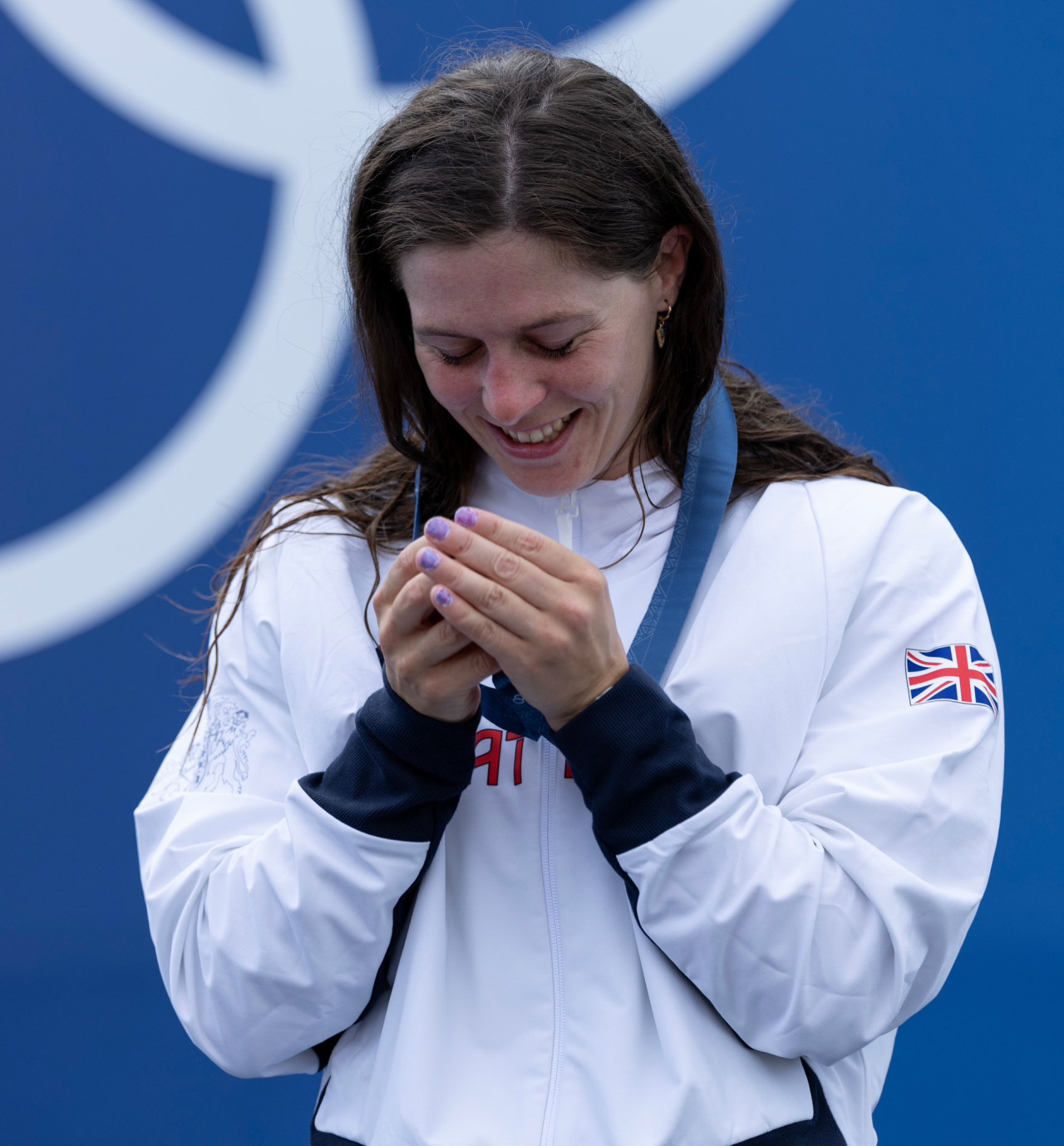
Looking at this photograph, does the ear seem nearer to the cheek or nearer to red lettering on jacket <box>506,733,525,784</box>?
the cheek

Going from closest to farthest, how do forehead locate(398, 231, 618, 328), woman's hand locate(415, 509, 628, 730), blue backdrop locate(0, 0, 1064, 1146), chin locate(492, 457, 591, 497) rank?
1. woman's hand locate(415, 509, 628, 730)
2. forehead locate(398, 231, 618, 328)
3. chin locate(492, 457, 591, 497)
4. blue backdrop locate(0, 0, 1064, 1146)

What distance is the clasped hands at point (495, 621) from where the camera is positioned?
0.86 metres

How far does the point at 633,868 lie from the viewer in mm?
880

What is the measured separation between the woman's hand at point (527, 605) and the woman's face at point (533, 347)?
0.52 ft

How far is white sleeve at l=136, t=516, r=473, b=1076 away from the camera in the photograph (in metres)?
0.92

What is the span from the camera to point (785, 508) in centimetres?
106

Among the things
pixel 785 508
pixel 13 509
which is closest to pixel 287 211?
pixel 13 509

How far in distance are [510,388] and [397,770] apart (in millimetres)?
323

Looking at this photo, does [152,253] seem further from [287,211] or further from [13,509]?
[13,509]

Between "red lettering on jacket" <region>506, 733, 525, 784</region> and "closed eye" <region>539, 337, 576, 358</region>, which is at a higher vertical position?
"closed eye" <region>539, 337, 576, 358</region>

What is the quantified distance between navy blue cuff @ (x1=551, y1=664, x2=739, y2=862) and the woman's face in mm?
261

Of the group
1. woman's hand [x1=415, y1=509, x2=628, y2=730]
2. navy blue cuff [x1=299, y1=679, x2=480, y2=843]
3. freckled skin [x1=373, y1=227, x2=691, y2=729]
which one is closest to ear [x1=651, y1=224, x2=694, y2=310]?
freckled skin [x1=373, y1=227, x2=691, y2=729]

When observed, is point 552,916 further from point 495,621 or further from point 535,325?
point 535,325

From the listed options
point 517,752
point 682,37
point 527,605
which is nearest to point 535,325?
point 527,605
